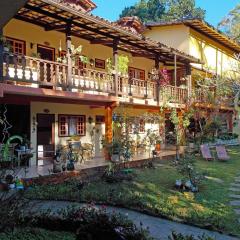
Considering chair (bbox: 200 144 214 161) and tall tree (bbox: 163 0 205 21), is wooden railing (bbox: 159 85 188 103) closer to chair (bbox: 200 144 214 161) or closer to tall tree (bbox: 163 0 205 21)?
chair (bbox: 200 144 214 161)

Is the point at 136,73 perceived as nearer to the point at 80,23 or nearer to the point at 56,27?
the point at 80,23

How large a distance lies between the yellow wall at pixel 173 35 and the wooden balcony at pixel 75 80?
5374 millimetres

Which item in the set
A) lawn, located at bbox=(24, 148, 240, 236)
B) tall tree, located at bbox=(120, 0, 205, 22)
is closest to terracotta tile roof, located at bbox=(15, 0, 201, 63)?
lawn, located at bbox=(24, 148, 240, 236)

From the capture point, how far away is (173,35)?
89.7 feet

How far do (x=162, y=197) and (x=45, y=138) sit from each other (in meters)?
7.37

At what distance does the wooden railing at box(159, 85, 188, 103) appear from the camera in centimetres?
2030

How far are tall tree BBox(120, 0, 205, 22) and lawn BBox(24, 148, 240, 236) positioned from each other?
47748 mm

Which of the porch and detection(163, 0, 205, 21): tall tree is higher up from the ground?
detection(163, 0, 205, 21): tall tree

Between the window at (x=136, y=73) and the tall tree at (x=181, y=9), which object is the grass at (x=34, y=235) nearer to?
the window at (x=136, y=73)

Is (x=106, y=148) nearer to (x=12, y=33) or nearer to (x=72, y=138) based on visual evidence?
(x=72, y=138)

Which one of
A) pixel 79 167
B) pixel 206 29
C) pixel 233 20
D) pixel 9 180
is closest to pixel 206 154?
pixel 79 167

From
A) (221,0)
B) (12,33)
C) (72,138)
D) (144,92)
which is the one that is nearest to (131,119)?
(144,92)

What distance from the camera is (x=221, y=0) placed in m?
32.7

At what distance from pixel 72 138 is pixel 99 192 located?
6.94 meters
